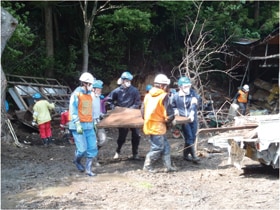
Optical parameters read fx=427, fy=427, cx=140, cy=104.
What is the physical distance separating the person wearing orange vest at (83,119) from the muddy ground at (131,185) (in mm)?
497

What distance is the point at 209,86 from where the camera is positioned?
70.8 feet

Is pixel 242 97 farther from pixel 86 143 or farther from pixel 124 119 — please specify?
pixel 86 143

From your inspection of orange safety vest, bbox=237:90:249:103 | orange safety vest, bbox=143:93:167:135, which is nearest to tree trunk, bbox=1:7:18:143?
orange safety vest, bbox=143:93:167:135

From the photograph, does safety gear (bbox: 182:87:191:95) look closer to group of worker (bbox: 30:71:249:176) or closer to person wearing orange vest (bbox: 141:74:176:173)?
group of worker (bbox: 30:71:249:176)

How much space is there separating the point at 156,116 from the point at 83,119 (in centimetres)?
132

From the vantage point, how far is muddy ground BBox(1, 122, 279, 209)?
5867 mm

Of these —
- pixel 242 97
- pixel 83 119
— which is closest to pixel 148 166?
pixel 83 119

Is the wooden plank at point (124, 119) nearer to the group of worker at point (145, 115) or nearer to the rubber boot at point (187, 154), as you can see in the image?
the group of worker at point (145, 115)

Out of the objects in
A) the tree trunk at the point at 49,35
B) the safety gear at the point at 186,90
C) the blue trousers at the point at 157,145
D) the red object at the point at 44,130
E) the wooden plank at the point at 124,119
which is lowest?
the red object at the point at 44,130

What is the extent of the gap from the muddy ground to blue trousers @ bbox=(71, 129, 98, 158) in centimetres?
43

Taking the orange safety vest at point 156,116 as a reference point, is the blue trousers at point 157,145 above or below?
below

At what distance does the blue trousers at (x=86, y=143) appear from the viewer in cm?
746

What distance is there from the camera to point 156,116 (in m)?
7.74

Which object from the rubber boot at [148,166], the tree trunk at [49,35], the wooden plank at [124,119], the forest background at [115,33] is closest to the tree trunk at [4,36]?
the wooden plank at [124,119]
